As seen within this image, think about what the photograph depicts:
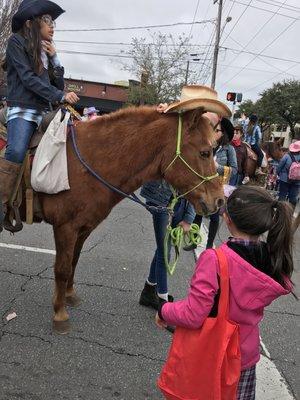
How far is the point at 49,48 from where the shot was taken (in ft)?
12.0

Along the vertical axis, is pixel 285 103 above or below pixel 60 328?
above

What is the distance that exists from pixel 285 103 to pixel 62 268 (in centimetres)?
5768

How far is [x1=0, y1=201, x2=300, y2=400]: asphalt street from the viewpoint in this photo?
3.12m

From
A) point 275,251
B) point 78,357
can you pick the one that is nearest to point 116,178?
point 78,357

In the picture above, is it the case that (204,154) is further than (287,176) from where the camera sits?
No

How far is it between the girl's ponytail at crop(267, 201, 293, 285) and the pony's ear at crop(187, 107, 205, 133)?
48.8 inches

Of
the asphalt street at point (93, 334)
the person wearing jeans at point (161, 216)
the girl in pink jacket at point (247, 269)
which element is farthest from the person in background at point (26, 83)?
the girl in pink jacket at point (247, 269)

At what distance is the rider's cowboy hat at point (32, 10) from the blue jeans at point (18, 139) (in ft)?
2.47

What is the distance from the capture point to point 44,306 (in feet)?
13.8

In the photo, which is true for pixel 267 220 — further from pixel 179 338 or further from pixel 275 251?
pixel 179 338

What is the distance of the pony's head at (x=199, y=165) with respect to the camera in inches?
126

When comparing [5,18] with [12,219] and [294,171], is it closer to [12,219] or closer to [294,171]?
[294,171]

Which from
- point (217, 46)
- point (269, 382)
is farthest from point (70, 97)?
point (217, 46)

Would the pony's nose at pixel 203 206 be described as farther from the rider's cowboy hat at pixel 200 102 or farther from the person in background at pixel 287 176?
the person in background at pixel 287 176
